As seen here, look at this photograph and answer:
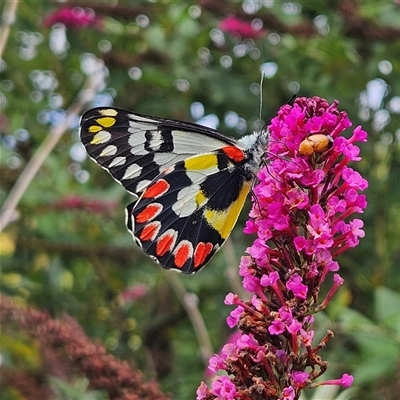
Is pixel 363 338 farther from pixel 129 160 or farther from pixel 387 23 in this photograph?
pixel 387 23

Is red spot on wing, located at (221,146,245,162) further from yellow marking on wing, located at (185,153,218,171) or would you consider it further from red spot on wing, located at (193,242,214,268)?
red spot on wing, located at (193,242,214,268)

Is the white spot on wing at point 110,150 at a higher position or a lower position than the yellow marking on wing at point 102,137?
lower

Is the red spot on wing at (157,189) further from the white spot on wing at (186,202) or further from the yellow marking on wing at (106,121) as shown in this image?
the yellow marking on wing at (106,121)

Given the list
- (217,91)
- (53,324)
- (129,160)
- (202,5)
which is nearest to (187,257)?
(129,160)

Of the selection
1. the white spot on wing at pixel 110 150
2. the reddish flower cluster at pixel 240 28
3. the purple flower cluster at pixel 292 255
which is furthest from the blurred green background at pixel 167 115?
the purple flower cluster at pixel 292 255

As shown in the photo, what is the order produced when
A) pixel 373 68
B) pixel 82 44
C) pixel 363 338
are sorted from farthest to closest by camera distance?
1. pixel 82 44
2. pixel 373 68
3. pixel 363 338

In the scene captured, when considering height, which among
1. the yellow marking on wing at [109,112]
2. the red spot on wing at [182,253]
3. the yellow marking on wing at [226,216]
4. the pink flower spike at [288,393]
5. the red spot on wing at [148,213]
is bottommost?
the pink flower spike at [288,393]

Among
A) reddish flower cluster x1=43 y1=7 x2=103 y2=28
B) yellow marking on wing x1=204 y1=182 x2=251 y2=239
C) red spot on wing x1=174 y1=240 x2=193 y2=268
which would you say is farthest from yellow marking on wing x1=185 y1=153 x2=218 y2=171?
reddish flower cluster x1=43 y1=7 x2=103 y2=28
